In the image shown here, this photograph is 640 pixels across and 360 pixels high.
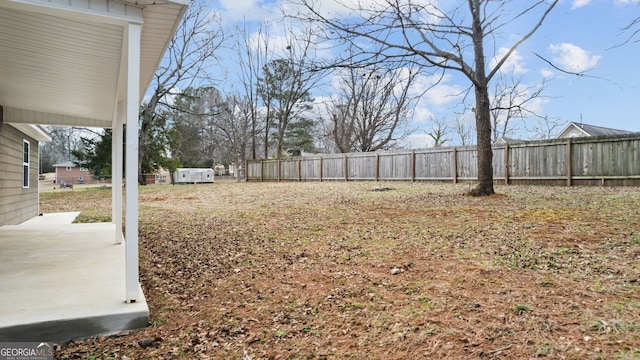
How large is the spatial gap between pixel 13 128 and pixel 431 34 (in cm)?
897

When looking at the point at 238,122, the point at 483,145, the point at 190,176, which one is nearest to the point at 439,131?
the point at 238,122

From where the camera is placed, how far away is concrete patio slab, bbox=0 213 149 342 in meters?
2.62

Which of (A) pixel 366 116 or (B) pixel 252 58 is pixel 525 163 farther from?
(B) pixel 252 58

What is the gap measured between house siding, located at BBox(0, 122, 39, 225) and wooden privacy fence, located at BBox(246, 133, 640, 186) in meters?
12.0

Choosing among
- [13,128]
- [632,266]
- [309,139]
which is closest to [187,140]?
[309,139]

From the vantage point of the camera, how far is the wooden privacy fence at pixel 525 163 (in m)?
9.68

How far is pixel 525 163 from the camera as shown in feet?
37.2

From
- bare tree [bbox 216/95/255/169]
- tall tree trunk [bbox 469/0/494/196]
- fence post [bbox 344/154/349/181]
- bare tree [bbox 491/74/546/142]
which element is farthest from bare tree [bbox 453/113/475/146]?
tall tree trunk [bbox 469/0/494/196]

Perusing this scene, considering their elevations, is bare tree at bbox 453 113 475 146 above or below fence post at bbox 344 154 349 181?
above

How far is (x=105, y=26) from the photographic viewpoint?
10.7 feet

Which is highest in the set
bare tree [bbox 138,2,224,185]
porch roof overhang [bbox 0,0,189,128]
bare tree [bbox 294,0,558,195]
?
bare tree [bbox 138,2,224,185]

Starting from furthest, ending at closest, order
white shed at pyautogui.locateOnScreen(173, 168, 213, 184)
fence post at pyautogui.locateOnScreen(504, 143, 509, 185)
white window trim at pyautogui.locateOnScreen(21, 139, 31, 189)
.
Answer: white shed at pyautogui.locateOnScreen(173, 168, 213, 184) → fence post at pyautogui.locateOnScreen(504, 143, 509, 185) → white window trim at pyautogui.locateOnScreen(21, 139, 31, 189)

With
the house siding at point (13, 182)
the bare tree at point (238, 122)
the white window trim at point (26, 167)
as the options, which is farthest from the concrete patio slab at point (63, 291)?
the bare tree at point (238, 122)

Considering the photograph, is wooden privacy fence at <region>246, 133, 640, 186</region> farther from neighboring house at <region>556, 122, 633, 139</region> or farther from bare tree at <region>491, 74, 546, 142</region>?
neighboring house at <region>556, 122, 633, 139</region>
